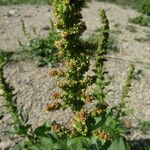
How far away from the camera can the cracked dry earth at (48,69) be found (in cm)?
948

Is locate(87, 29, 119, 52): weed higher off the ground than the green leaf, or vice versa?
the green leaf

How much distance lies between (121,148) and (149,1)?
12223 mm

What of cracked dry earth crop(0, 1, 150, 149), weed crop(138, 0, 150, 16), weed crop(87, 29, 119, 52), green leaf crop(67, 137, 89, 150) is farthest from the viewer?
weed crop(138, 0, 150, 16)

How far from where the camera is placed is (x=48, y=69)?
1120 cm

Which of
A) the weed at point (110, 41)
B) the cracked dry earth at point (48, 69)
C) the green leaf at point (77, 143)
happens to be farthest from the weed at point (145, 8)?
the green leaf at point (77, 143)

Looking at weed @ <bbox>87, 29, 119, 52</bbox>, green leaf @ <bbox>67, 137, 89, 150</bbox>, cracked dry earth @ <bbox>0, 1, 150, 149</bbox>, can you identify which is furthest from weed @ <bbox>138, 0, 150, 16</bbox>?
green leaf @ <bbox>67, 137, 89, 150</bbox>

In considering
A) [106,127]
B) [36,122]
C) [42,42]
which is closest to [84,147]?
[106,127]

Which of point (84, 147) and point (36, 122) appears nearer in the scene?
point (84, 147)

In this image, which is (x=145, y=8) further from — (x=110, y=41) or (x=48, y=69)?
(x=48, y=69)

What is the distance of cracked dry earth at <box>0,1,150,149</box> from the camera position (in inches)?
373

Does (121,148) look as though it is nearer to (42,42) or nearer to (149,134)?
(149,134)

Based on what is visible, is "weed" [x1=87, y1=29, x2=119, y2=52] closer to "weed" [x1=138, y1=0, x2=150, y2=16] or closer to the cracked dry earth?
the cracked dry earth

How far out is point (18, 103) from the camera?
970cm

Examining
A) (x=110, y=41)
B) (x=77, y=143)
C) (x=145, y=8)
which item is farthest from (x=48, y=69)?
(x=145, y=8)
